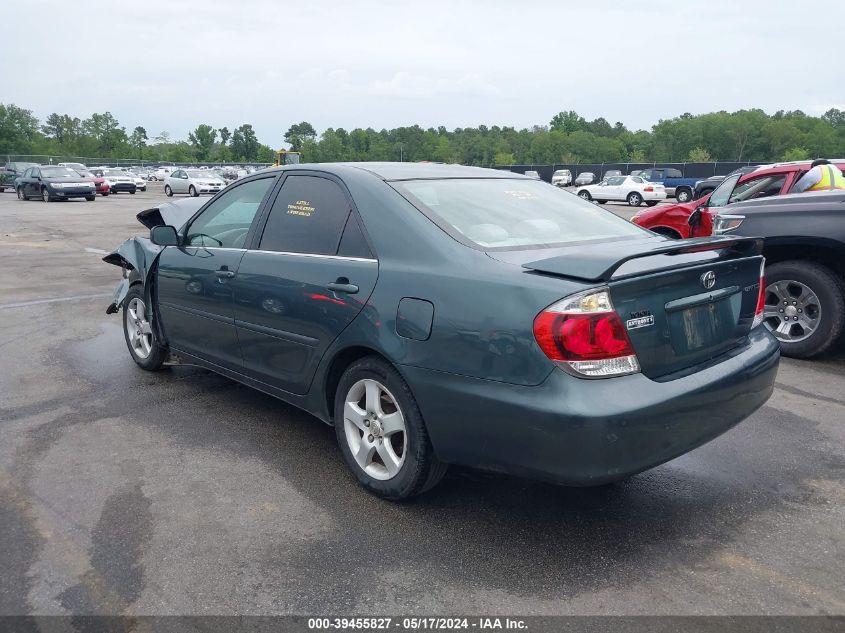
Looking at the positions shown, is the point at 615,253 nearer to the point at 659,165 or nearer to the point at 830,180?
→ the point at 830,180

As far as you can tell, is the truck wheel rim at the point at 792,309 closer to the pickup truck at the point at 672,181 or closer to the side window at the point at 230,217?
the side window at the point at 230,217

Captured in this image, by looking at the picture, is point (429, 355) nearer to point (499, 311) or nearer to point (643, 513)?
point (499, 311)

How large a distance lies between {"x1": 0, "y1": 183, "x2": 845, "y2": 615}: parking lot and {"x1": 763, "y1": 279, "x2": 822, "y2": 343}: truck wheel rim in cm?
120

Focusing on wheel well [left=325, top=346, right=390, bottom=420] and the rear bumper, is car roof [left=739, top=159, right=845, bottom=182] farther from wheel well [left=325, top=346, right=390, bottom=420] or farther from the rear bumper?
wheel well [left=325, top=346, right=390, bottom=420]

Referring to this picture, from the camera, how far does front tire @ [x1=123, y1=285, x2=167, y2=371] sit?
5.59 metres

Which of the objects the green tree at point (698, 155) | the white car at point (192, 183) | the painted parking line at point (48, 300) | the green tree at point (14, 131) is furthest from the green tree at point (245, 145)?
the painted parking line at point (48, 300)

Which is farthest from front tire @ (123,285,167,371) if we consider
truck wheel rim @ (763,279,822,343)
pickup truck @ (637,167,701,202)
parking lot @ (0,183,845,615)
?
pickup truck @ (637,167,701,202)

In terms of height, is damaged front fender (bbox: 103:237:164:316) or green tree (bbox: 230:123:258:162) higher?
green tree (bbox: 230:123:258:162)

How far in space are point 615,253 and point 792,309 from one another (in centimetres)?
377

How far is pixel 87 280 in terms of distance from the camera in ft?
34.3

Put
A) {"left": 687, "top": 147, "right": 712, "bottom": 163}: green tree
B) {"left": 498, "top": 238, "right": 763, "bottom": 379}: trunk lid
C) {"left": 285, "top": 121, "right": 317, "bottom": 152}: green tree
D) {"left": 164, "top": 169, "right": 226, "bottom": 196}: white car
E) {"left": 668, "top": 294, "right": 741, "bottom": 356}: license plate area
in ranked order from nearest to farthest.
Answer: {"left": 498, "top": 238, "right": 763, "bottom": 379}: trunk lid
{"left": 668, "top": 294, "right": 741, "bottom": 356}: license plate area
{"left": 164, "top": 169, "right": 226, "bottom": 196}: white car
{"left": 687, "top": 147, "right": 712, "bottom": 163}: green tree
{"left": 285, "top": 121, "right": 317, "bottom": 152}: green tree

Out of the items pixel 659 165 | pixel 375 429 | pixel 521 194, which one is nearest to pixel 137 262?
pixel 375 429

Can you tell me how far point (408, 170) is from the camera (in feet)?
13.5

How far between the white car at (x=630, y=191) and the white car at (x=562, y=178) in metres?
17.9
